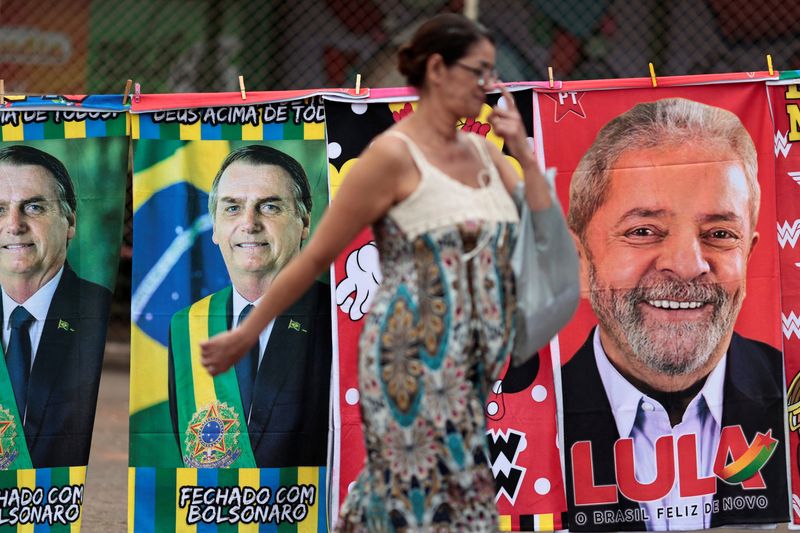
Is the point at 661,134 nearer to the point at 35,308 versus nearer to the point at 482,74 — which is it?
the point at 482,74

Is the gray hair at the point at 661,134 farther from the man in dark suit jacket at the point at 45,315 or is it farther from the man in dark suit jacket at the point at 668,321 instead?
the man in dark suit jacket at the point at 45,315

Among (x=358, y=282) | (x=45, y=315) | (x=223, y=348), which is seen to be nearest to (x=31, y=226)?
(x=45, y=315)

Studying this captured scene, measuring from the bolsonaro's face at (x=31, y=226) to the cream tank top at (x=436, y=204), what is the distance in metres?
2.41

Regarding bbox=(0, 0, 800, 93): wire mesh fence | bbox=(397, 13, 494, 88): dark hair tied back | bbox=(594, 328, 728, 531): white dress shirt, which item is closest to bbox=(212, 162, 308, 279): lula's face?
bbox=(594, 328, 728, 531): white dress shirt

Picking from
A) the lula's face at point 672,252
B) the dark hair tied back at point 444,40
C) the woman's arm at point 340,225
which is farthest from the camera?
the lula's face at point 672,252

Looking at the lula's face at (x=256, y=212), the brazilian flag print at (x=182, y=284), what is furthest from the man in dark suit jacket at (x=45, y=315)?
the lula's face at (x=256, y=212)

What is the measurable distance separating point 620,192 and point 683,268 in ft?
1.33

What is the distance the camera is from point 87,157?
4.91 meters

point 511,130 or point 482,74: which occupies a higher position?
point 482,74

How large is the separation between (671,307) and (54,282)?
256cm

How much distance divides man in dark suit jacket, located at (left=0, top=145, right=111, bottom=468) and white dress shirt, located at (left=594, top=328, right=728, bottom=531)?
2149mm

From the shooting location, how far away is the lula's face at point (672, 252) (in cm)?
482

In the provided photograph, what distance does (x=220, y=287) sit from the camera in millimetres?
4898

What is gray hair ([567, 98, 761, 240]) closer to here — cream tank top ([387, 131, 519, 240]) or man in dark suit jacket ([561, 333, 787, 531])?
Result: man in dark suit jacket ([561, 333, 787, 531])
